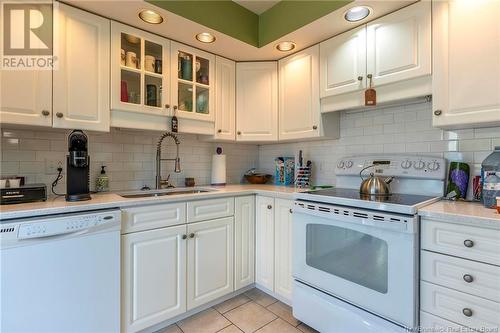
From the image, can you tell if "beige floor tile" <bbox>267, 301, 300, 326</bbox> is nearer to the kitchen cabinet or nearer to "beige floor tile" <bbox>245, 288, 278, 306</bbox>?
"beige floor tile" <bbox>245, 288, 278, 306</bbox>

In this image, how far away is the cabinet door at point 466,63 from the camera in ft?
4.35

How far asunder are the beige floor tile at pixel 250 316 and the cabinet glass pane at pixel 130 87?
5.76ft

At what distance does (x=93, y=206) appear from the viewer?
55.4 inches

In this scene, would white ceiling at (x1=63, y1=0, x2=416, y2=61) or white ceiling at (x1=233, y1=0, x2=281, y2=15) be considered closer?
white ceiling at (x1=63, y1=0, x2=416, y2=61)

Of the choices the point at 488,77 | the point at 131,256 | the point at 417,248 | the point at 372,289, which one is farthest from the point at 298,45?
the point at 131,256

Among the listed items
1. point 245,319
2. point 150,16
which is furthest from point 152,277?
point 150,16

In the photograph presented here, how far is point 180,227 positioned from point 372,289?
1253 millimetres

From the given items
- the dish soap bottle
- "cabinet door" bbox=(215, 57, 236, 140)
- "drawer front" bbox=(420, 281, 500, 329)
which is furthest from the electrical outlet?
"drawer front" bbox=(420, 281, 500, 329)

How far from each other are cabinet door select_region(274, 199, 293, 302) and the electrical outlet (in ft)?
5.32

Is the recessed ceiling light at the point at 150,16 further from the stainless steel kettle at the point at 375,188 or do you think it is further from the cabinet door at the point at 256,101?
the stainless steel kettle at the point at 375,188

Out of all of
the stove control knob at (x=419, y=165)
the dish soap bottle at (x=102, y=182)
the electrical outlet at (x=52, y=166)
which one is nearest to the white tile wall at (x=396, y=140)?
the stove control knob at (x=419, y=165)

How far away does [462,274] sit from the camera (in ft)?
3.79

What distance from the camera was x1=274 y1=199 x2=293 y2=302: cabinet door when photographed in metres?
1.95

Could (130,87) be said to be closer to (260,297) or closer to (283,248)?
(283,248)
